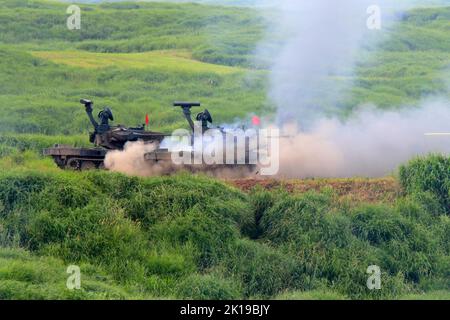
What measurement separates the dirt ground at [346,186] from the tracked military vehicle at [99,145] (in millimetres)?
2756

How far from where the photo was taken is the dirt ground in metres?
20.9

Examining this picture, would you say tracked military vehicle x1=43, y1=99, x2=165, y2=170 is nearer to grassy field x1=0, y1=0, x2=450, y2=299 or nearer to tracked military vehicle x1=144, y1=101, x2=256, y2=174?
tracked military vehicle x1=144, y1=101, x2=256, y2=174

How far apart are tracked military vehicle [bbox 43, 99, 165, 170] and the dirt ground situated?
2.76m

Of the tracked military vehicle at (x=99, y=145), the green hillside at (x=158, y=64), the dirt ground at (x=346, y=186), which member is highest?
the green hillside at (x=158, y=64)

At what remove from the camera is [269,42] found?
38938 millimetres

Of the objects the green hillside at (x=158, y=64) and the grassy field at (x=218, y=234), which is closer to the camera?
the grassy field at (x=218, y=234)

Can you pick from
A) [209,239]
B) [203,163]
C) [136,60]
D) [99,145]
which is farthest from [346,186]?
[136,60]

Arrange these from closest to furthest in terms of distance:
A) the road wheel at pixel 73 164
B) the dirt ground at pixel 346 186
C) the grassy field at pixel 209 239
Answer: the grassy field at pixel 209 239
the dirt ground at pixel 346 186
the road wheel at pixel 73 164

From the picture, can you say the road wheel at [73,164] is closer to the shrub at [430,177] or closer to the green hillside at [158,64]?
the shrub at [430,177]

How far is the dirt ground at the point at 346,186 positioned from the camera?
20.9m

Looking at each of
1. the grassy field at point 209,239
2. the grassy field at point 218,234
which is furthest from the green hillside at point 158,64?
the grassy field at point 209,239

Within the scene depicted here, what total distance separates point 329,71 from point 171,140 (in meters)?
7.46

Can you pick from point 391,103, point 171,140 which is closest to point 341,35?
point 171,140

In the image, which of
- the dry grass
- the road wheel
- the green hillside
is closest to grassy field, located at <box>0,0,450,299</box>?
the road wheel
